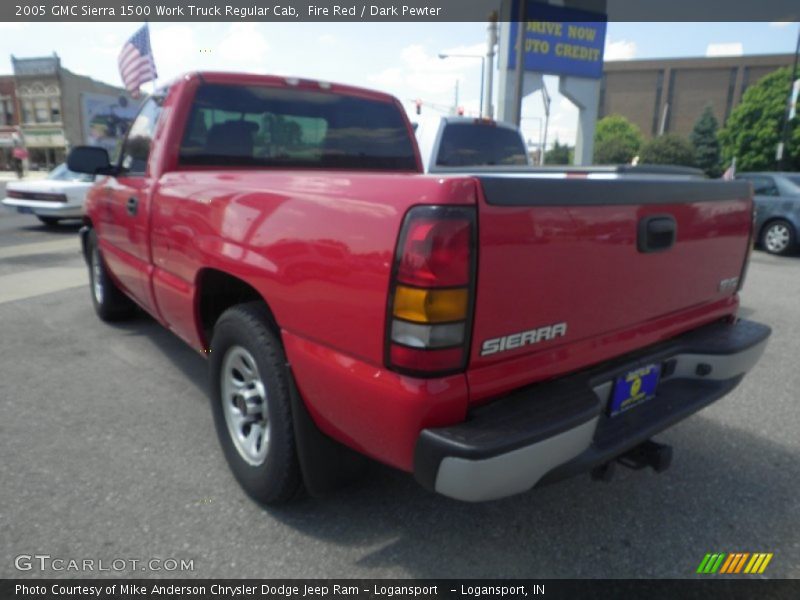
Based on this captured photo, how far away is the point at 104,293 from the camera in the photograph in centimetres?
498

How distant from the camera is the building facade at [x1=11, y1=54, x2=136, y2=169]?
169 ft

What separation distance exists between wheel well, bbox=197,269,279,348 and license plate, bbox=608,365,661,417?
1519 mm

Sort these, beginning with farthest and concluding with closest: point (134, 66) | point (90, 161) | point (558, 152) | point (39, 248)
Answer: point (558, 152), point (134, 66), point (39, 248), point (90, 161)

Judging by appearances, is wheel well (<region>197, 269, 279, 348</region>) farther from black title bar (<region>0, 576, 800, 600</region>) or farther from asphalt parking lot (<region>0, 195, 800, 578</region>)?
black title bar (<region>0, 576, 800, 600</region>)

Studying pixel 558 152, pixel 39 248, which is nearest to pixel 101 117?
pixel 39 248

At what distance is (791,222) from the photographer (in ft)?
32.9

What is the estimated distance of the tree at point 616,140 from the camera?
57831 mm

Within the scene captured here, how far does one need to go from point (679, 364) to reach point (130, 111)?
188 feet

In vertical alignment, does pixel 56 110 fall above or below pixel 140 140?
above

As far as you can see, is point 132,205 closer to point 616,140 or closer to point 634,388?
point 634,388

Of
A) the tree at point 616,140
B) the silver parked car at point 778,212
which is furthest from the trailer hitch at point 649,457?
the tree at point 616,140

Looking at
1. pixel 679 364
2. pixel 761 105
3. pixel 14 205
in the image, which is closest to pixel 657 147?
pixel 761 105

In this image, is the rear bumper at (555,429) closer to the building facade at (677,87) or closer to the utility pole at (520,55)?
the utility pole at (520,55)

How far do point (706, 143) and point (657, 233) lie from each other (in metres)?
55.9
